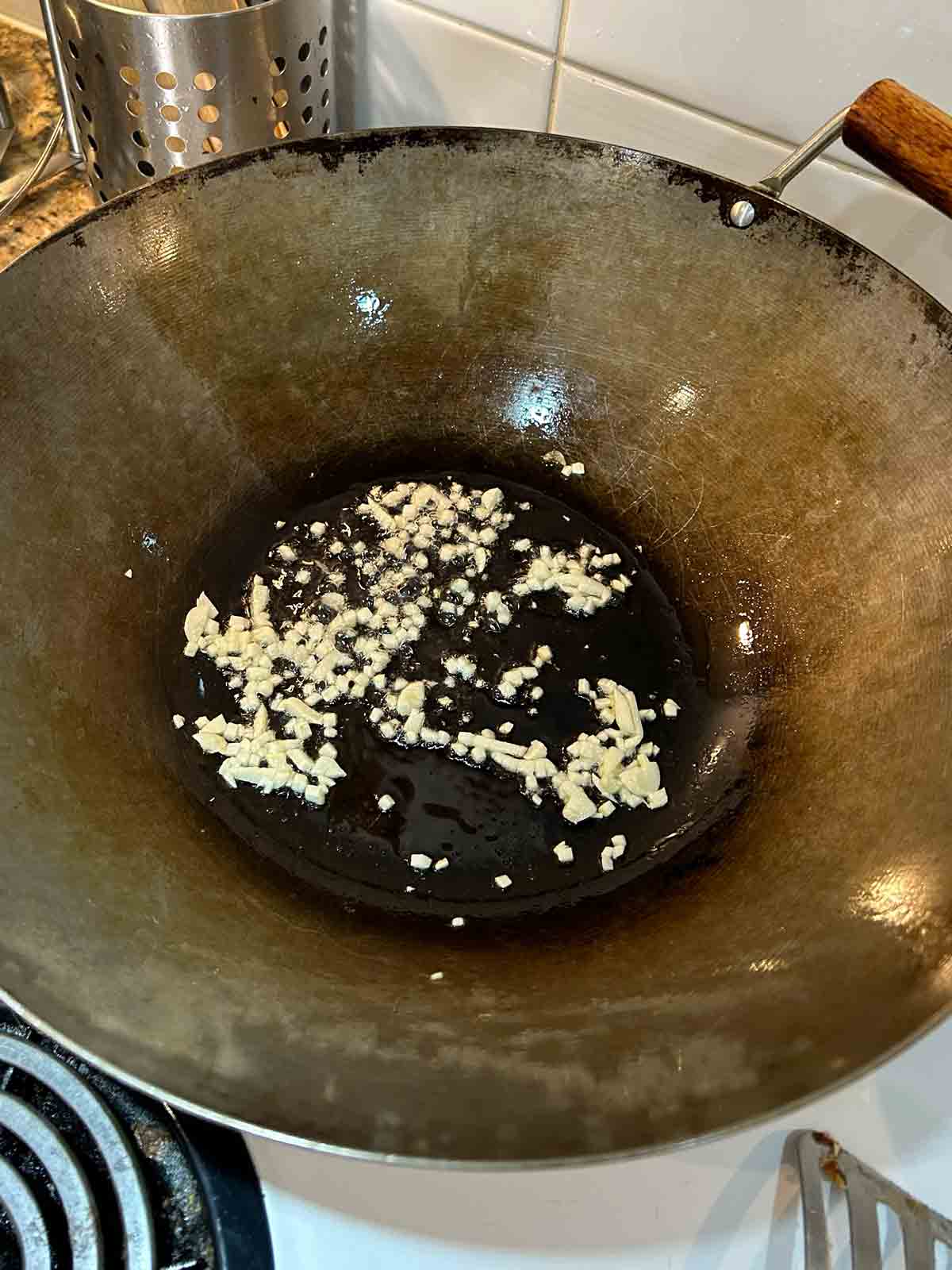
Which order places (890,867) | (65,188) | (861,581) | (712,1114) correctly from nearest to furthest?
1. (712,1114)
2. (890,867)
3. (861,581)
4. (65,188)

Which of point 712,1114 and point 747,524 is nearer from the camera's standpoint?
point 712,1114

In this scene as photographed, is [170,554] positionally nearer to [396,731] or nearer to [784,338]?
[396,731]

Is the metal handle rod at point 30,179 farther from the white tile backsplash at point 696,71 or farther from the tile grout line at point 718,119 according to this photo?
→ the tile grout line at point 718,119

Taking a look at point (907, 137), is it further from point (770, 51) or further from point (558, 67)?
point (558, 67)

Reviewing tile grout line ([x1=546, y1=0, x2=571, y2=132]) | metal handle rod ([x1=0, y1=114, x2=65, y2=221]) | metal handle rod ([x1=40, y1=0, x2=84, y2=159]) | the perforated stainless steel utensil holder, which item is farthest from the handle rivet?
metal handle rod ([x1=0, y1=114, x2=65, y2=221])

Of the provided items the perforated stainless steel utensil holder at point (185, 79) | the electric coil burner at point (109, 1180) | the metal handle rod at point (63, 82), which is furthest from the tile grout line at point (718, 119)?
the electric coil burner at point (109, 1180)

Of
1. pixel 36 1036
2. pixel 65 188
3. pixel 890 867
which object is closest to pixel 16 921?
pixel 36 1036

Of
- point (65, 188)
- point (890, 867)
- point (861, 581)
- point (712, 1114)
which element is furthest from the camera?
point (65, 188)

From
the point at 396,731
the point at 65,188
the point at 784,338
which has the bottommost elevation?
the point at 396,731
